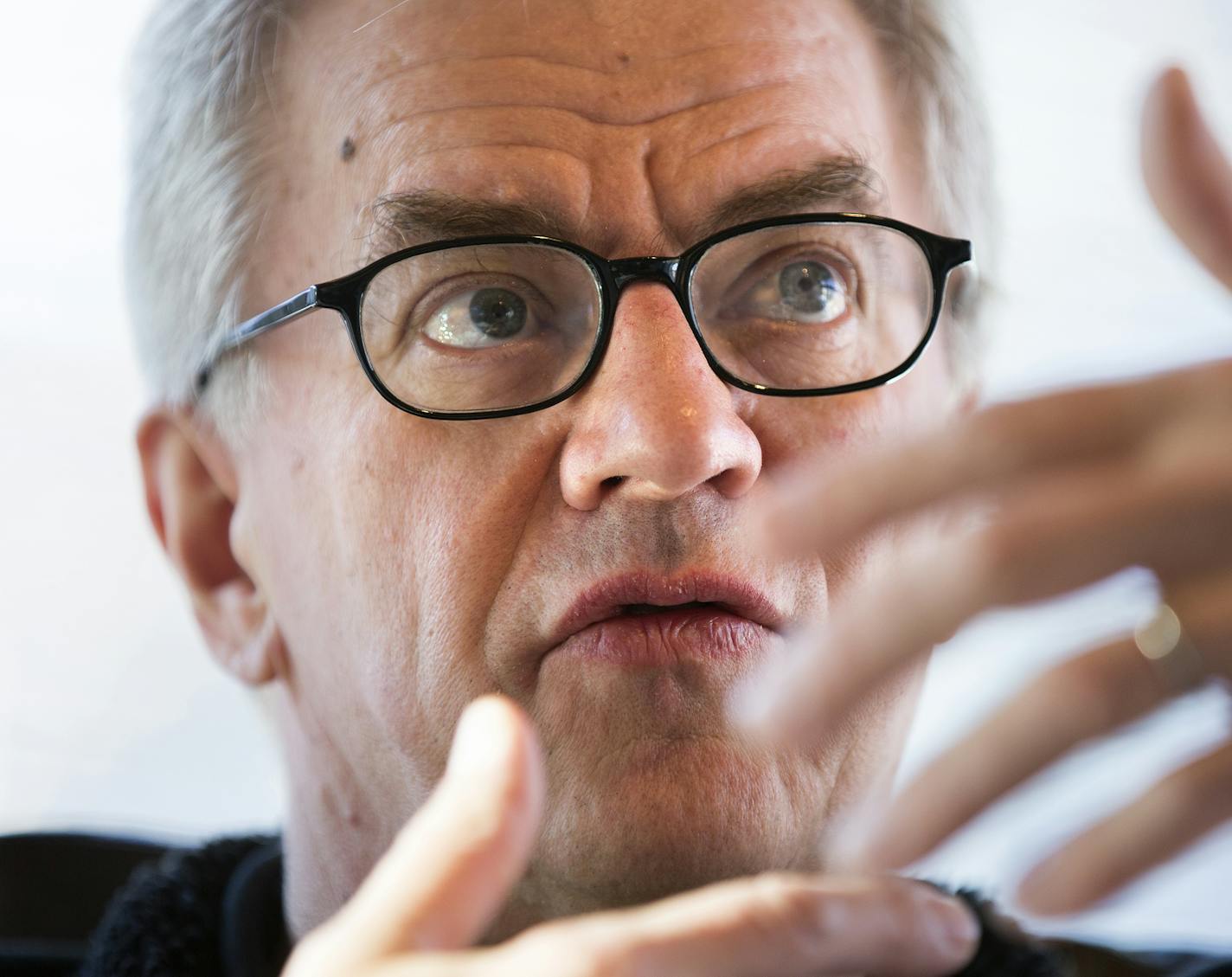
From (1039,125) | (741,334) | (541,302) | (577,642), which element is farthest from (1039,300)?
(577,642)

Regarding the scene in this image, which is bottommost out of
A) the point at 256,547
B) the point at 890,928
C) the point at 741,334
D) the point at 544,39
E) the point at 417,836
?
the point at 890,928

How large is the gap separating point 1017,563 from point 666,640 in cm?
48

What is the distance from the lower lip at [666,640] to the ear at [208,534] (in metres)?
0.55

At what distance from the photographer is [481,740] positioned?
0.76 m

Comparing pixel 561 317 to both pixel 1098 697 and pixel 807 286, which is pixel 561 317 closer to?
pixel 807 286

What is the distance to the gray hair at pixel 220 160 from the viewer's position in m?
1.46

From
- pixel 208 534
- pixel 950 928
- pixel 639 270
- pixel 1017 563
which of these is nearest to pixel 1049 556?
pixel 1017 563

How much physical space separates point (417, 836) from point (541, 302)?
0.70 meters

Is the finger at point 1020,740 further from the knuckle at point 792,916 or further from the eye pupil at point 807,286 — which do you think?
the eye pupil at point 807,286

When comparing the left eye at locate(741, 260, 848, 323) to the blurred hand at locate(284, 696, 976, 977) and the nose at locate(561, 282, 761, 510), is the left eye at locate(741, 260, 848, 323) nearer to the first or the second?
the nose at locate(561, 282, 761, 510)

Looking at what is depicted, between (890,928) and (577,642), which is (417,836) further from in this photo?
(577,642)

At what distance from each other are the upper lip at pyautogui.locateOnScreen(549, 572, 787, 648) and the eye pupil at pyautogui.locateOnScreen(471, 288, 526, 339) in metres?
0.31

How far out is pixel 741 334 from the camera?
131 centimetres

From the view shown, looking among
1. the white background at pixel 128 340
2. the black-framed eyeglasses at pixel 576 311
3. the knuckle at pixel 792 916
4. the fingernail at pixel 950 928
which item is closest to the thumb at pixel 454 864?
the knuckle at pixel 792 916
